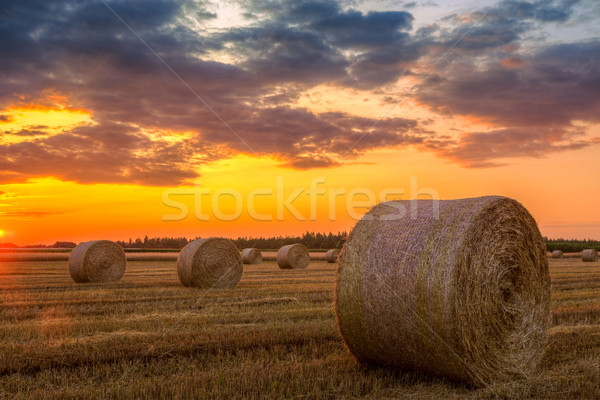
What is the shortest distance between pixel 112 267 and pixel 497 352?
1636cm

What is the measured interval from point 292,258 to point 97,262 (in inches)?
469

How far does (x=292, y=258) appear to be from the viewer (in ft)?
95.6

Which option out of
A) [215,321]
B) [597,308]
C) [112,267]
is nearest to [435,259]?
[215,321]

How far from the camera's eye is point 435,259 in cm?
650

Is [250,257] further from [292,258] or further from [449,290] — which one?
[449,290]

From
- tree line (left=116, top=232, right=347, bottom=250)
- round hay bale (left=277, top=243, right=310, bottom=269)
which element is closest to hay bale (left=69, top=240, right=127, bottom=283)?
round hay bale (left=277, top=243, right=310, bottom=269)

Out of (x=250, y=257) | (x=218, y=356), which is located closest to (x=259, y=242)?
(x=250, y=257)

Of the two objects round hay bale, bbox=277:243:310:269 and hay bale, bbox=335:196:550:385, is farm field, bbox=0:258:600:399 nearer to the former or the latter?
hay bale, bbox=335:196:550:385

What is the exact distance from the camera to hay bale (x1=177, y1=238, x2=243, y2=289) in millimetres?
16891

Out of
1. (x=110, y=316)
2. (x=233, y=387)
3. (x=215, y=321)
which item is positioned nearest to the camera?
(x=233, y=387)

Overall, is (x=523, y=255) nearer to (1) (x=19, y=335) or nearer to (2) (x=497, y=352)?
(2) (x=497, y=352)

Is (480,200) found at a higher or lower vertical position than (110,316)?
higher

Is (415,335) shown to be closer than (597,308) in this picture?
Yes

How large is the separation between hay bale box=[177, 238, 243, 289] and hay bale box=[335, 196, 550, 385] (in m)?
10.1
